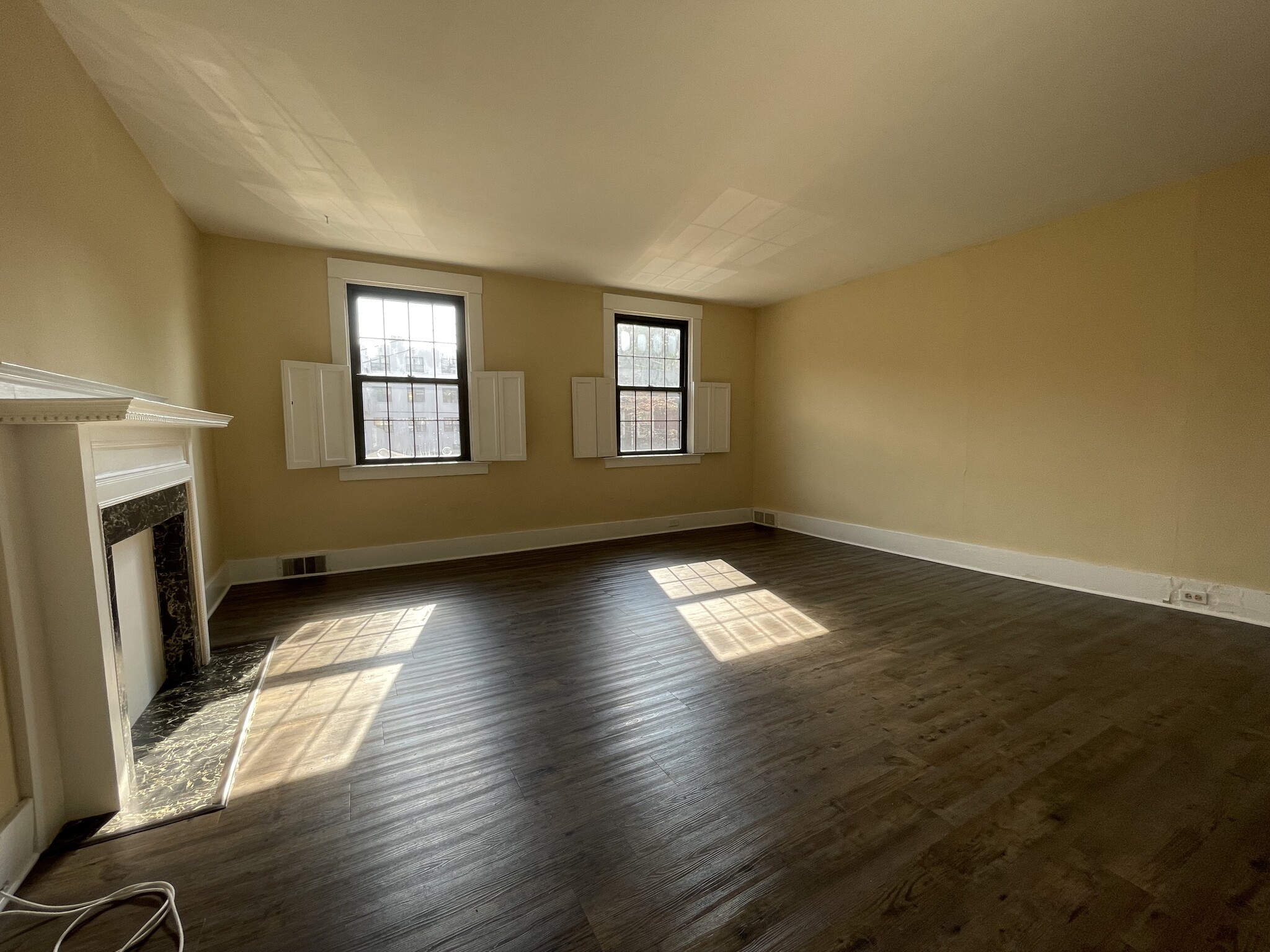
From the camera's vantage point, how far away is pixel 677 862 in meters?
1.34

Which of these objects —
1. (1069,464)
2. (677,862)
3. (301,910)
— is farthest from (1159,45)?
(301,910)

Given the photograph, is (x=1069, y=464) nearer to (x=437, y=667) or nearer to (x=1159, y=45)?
(x=1159, y=45)

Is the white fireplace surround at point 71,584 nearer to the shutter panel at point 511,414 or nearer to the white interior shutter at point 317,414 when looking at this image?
the white interior shutter at point 317,414

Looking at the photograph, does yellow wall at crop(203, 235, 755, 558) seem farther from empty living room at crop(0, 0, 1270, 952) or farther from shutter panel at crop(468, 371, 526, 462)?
shutter panel at crop(468, 371, 526, 462)

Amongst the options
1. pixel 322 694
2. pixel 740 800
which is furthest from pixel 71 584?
pixel 740 800

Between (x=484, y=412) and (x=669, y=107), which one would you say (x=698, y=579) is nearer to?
(x=484, y=412)

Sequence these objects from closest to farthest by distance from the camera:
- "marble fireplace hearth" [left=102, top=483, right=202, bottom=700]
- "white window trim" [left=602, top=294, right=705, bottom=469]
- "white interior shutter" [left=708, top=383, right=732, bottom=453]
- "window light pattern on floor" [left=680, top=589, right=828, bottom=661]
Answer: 1. "marble fireplace hearth" [left=102, top=483, right=202, bottom=700]
2. "window light pattern on floor" [left=680, top=589, right=828, bottom=661]
3. "white window trim" [left=602, top=294, right=705, bottom=469]
4. "white interior shutter" [left=708, top=383, right=732, bottom=453]

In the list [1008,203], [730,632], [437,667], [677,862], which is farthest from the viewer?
[1008,203]

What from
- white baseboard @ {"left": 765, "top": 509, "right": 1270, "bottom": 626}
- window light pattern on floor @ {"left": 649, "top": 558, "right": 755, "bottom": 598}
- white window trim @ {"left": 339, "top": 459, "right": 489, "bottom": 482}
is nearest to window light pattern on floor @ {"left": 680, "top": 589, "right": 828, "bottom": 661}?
window light pattern on floor @ {"left": 649, "top": 558, "right": 755, "bottom": 598}

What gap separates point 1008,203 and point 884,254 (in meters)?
1.01

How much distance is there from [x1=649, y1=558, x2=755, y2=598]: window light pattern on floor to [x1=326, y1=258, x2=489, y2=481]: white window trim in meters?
2.06

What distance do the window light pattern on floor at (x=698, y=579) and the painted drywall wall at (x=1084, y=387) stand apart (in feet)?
6.08

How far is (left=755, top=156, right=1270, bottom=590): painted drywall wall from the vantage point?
2881mm

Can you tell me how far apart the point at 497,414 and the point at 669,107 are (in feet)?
9.78
